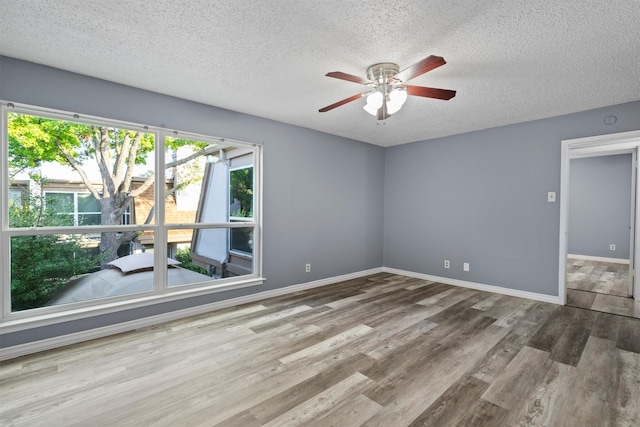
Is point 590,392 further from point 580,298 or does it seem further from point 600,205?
point 600,205

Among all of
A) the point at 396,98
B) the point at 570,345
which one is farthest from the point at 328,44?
the point at 570,345

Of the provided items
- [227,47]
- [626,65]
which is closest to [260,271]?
[227,47]

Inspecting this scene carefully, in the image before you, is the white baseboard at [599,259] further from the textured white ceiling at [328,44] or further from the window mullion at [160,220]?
the window mullion at [160,220]

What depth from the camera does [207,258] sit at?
3.62 metres

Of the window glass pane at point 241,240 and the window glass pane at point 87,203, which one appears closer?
the window glass pane at point 87,203

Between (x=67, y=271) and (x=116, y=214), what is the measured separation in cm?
65

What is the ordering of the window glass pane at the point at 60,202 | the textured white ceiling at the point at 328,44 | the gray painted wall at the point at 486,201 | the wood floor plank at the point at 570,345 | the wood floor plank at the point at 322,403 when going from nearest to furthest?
the wood floor plank at the point at 322,403, the textured white ceiling at the point at 328,44, the wood floor plank at the point at 570,345, the window glass pane at the point at 60,202, the gray painted wall at the point at 486,201

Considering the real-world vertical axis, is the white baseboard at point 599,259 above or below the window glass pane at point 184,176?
below

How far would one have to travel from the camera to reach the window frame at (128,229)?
94.3 inches

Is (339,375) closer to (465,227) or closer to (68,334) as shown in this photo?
(68,334)

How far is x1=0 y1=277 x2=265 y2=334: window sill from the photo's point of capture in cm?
241

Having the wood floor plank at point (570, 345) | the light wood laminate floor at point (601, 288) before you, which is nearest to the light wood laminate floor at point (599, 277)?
the light wood laminate floor at point (601, 288)

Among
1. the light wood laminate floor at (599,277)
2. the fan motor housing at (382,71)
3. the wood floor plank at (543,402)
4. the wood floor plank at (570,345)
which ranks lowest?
the wood floor plank at (543,402)

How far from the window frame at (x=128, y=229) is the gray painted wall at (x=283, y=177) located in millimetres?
68
